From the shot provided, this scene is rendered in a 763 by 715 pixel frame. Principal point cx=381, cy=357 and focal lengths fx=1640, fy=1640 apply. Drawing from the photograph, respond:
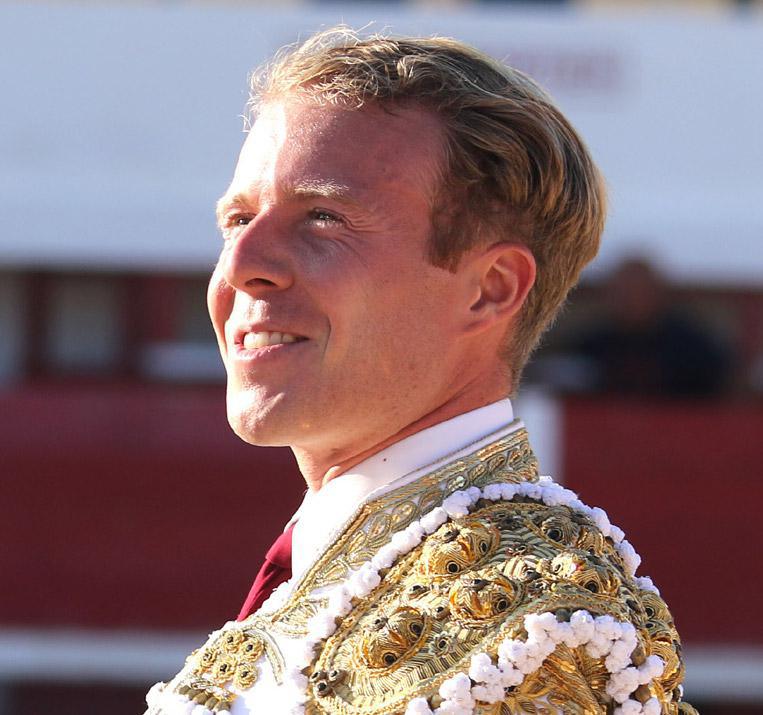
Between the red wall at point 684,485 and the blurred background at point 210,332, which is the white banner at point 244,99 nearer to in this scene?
the blurred background at point 210,332

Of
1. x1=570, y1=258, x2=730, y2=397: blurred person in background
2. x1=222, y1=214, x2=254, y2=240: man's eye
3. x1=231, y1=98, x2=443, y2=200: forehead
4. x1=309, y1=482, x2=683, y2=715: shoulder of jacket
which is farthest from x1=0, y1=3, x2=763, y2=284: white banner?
x1=309, y1=482, x2=683, y2=715: shoulder of jacket

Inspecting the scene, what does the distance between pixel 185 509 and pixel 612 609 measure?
17.7 ft

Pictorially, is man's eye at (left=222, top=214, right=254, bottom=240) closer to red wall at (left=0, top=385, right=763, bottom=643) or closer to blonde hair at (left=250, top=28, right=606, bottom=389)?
blonde hair at (left=250, top=28, right=606, bottom=389)

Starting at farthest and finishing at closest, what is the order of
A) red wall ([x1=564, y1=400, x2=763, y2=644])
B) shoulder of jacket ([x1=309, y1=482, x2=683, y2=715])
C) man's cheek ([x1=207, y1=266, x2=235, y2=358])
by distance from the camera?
red wall ([x1=564, y1=400, x2=763, y2=644]) → man's cheek ([x1=207, y1=266, x2=235, y2=358]) → shoulder of jacket ([x1=309, y1=482, x2=683, y2=715])

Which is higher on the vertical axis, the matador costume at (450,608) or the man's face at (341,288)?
the man's face at (341,288)

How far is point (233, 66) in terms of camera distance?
26.4 feet

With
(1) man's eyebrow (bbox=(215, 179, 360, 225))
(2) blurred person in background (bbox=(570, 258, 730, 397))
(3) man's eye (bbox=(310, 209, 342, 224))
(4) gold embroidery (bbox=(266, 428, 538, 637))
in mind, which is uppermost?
(2) blurred person in background (bbox=(570, 258, 730, 397))

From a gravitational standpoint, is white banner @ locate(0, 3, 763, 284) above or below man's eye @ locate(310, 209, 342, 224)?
above

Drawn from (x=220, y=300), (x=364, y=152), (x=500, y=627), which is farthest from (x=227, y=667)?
(x=364, y=152)

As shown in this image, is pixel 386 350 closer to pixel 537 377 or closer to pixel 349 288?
pixel 349 288

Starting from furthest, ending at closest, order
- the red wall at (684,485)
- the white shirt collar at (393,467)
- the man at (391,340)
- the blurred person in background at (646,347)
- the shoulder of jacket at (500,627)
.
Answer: the red wall at (684,485), the blurred person in background at (646,347), the white shirt collar at (393,467), the man at (391,340), the shoulder of jacket at (500,627)

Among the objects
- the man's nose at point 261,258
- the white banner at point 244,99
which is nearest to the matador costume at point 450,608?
the man's nose at point 261,258

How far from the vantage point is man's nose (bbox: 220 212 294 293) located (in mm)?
1785

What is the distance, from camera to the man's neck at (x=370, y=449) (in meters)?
1.84
